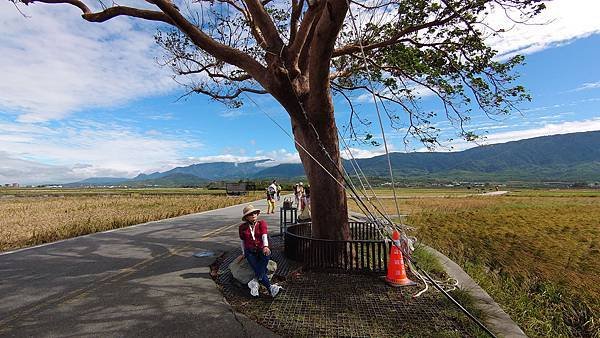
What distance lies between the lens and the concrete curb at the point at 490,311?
4.40 metres

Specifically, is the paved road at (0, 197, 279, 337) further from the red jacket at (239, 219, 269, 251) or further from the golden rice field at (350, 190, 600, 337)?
the golden rice field at (350, 190, 600, 337)

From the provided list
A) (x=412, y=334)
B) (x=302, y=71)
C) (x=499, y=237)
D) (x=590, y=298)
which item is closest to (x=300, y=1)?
(x=302, y=71)

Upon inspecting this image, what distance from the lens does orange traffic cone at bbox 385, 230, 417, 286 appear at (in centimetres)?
617

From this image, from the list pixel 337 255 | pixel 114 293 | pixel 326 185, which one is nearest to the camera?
pixel 114 293

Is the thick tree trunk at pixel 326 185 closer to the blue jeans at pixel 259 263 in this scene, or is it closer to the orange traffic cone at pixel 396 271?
the orange traffic cone at pixel 396 271

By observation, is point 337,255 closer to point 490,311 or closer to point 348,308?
point 348,308

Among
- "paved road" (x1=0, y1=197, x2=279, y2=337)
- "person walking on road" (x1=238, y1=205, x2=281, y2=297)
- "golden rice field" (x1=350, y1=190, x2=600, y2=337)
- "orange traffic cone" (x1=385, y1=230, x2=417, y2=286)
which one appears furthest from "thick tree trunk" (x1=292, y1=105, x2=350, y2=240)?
"golden rice field" (x1=350, y1=190, x2=600, y2=337)

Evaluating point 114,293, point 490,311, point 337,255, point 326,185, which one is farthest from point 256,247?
point 490,311

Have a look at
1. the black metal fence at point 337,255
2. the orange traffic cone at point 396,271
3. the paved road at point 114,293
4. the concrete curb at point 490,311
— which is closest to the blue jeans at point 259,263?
the paved road at point 114,293

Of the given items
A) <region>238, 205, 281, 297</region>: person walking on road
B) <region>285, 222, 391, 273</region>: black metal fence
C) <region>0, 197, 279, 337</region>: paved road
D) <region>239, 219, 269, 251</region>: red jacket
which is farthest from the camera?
<region>285, 222, 391, 273</region>: black metal fence

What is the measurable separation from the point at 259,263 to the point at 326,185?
9.17 ft

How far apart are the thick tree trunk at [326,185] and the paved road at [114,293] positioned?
2.69m

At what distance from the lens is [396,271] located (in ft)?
20.6

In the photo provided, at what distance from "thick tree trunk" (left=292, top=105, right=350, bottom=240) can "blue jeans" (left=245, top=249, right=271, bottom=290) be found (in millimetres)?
2430
